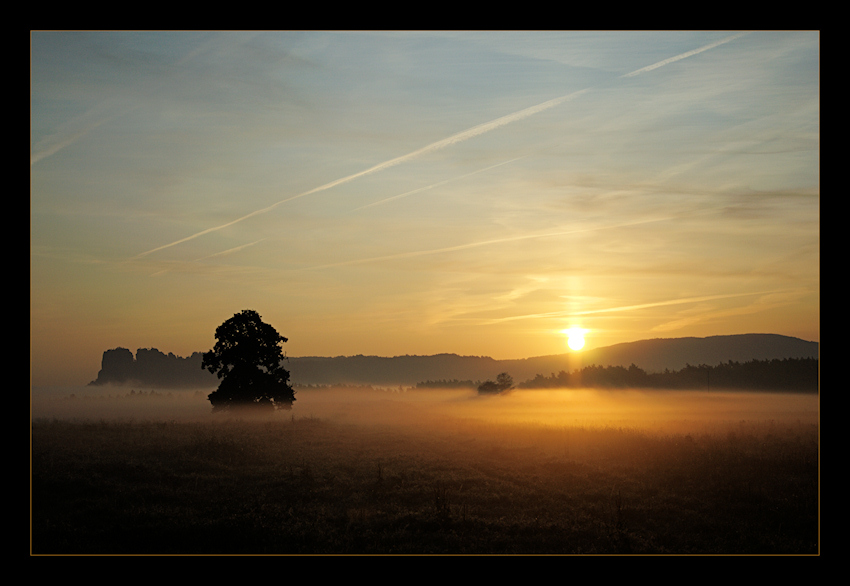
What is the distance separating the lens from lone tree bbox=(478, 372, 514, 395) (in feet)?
243

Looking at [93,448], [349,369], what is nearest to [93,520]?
[93,448]

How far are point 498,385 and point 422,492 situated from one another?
58811mm

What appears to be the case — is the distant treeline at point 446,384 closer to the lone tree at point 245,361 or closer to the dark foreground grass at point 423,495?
the lone tree at point 245,361

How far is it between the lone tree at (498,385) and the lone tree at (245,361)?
44.7 m

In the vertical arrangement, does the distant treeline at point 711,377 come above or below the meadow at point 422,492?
below

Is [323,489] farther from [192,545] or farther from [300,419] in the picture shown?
[300,419]

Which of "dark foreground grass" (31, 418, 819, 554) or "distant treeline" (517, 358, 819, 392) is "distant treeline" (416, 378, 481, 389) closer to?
"distant treeline" (517, 358, 819, 392)

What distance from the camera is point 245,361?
3256 cm

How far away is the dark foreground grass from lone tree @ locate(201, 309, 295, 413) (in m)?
7.20

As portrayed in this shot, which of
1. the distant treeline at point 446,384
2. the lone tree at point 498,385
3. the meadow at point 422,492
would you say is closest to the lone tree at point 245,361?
the meadow at point 422,492

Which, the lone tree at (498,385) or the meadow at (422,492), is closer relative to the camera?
the meadow at (422,492)

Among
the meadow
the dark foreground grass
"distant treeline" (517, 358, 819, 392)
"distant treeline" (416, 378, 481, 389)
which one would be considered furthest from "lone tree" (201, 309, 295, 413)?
"distant treeline" (416, 378, 481, 389)

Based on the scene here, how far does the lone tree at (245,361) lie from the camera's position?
1272 inches
